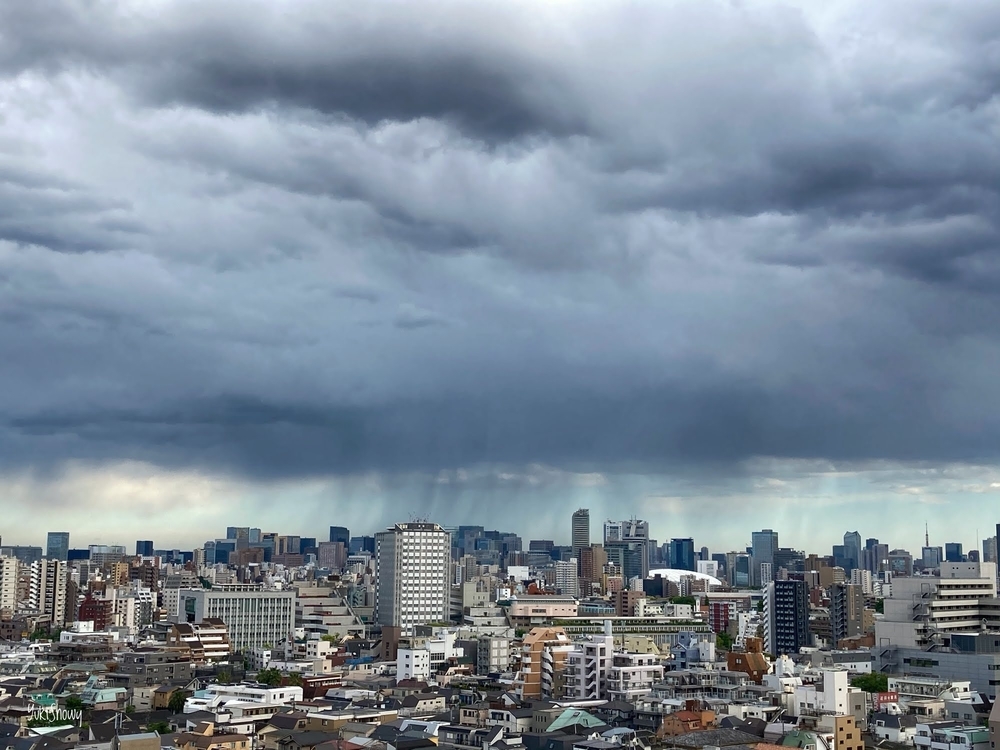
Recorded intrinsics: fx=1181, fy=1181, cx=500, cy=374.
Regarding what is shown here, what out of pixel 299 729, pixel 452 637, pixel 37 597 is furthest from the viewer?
pixel 37 597

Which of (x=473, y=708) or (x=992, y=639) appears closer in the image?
(x=473, y=708)

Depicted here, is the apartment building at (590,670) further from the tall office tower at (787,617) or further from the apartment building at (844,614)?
the apartment building at (844,614)

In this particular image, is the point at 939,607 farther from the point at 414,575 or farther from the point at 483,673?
the point at 414,575

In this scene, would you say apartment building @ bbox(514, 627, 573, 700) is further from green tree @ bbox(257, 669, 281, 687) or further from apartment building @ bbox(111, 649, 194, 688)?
apartment building @ bbox(111, 649, 194, 688)

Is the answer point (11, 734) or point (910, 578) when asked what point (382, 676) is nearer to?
point (11, 734)

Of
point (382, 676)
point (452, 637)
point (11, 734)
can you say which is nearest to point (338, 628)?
point (452, 637)

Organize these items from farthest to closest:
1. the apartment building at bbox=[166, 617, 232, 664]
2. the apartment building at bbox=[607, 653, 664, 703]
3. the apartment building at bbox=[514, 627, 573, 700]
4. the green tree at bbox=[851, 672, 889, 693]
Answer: the apartment building at bbox=[166, 617, 232, 664] < the apartment building at bbox=[514, 627, 573, 700] < the apartment building at bbox=[607, 653, 664, 703] < the green tree at bbox=[851, 672, 889, 693]

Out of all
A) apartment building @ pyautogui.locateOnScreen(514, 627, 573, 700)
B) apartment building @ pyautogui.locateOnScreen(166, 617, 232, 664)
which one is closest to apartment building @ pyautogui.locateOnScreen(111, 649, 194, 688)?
apartment building @ pyautogui.locateOnScreen(166, 617, 232, 664)
